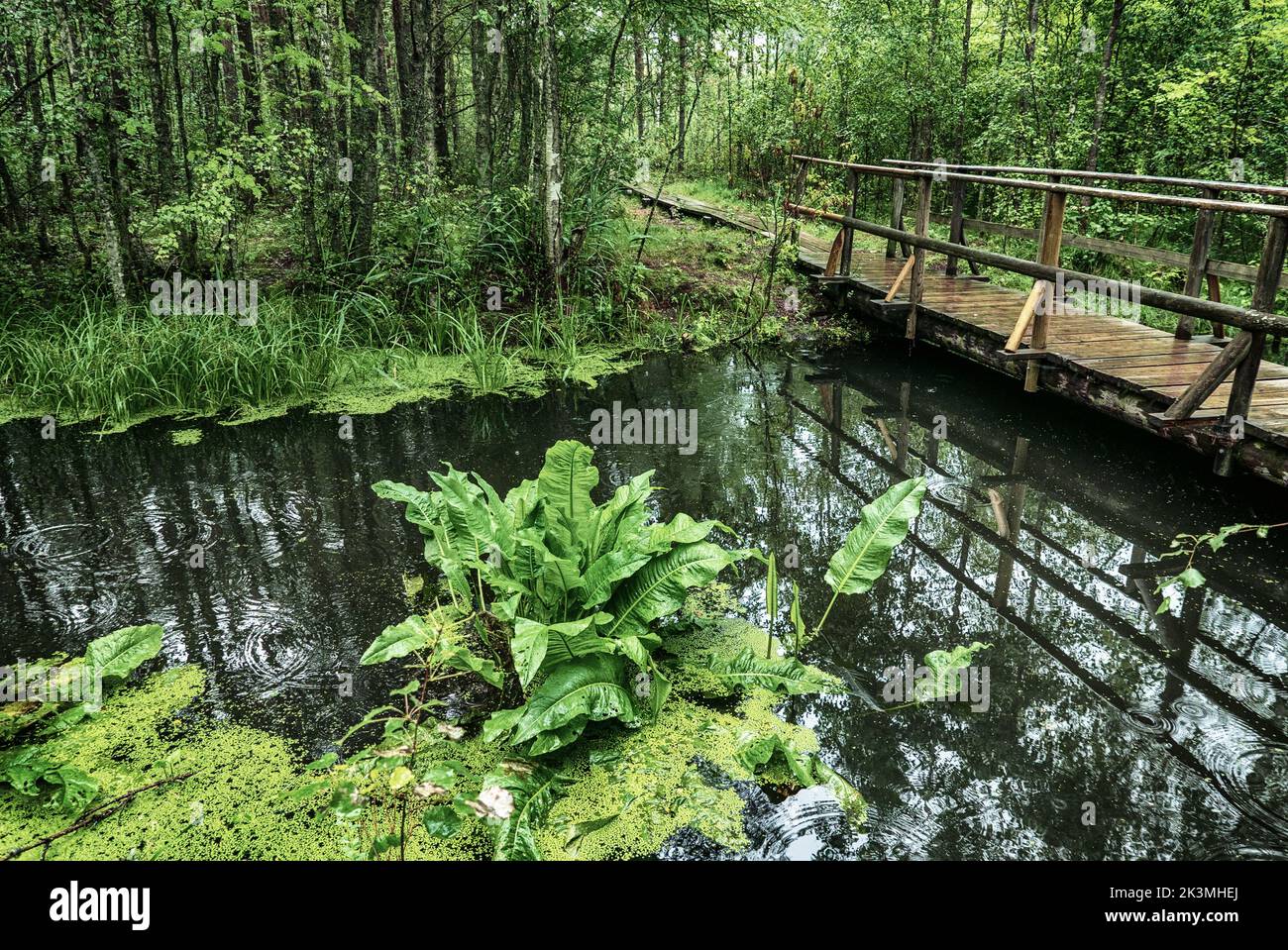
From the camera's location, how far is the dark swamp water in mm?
2947

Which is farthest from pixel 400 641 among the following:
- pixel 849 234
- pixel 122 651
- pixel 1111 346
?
pixel 849 234

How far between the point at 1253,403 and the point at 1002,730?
354cm

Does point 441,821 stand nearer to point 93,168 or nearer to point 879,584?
point 879,584

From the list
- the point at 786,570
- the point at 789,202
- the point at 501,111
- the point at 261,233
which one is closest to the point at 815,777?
the point at 786,570

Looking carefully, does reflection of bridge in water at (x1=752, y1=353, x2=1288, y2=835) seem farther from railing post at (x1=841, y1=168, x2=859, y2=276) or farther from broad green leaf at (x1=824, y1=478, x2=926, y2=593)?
railing post at (x1=841, y1=168, x2=859, y2=276)

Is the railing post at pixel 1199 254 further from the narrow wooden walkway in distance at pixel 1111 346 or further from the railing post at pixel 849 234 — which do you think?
the railing post at pixel 849 234

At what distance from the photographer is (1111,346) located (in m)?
6.68

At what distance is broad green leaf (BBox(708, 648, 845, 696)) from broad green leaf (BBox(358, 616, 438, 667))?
48.3 inches

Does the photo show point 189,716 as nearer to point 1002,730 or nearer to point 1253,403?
point 1002,730

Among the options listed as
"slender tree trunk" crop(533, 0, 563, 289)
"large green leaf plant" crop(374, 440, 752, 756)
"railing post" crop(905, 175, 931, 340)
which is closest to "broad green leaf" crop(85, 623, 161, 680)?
"large green leaf plant" crop(374, 440, 752, 756)

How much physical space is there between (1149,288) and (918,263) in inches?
95.8

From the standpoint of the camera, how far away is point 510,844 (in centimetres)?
259

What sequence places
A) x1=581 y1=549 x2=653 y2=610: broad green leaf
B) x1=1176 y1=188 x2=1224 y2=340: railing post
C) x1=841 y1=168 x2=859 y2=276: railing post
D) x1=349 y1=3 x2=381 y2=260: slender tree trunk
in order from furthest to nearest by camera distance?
x1=841 y1=168 x2=859 y2=276: railing post → x1=349 y1=3 x2=381 y2=260: slender tree trunk → x1=1176 y1=188 x2=1224 y2=340: railing post → x1=581 y1=549 x2=653 y2=610: broad green leaf

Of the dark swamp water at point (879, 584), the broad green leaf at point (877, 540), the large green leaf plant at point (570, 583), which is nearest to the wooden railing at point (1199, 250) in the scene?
the dark swamp water at point (879, 584)
